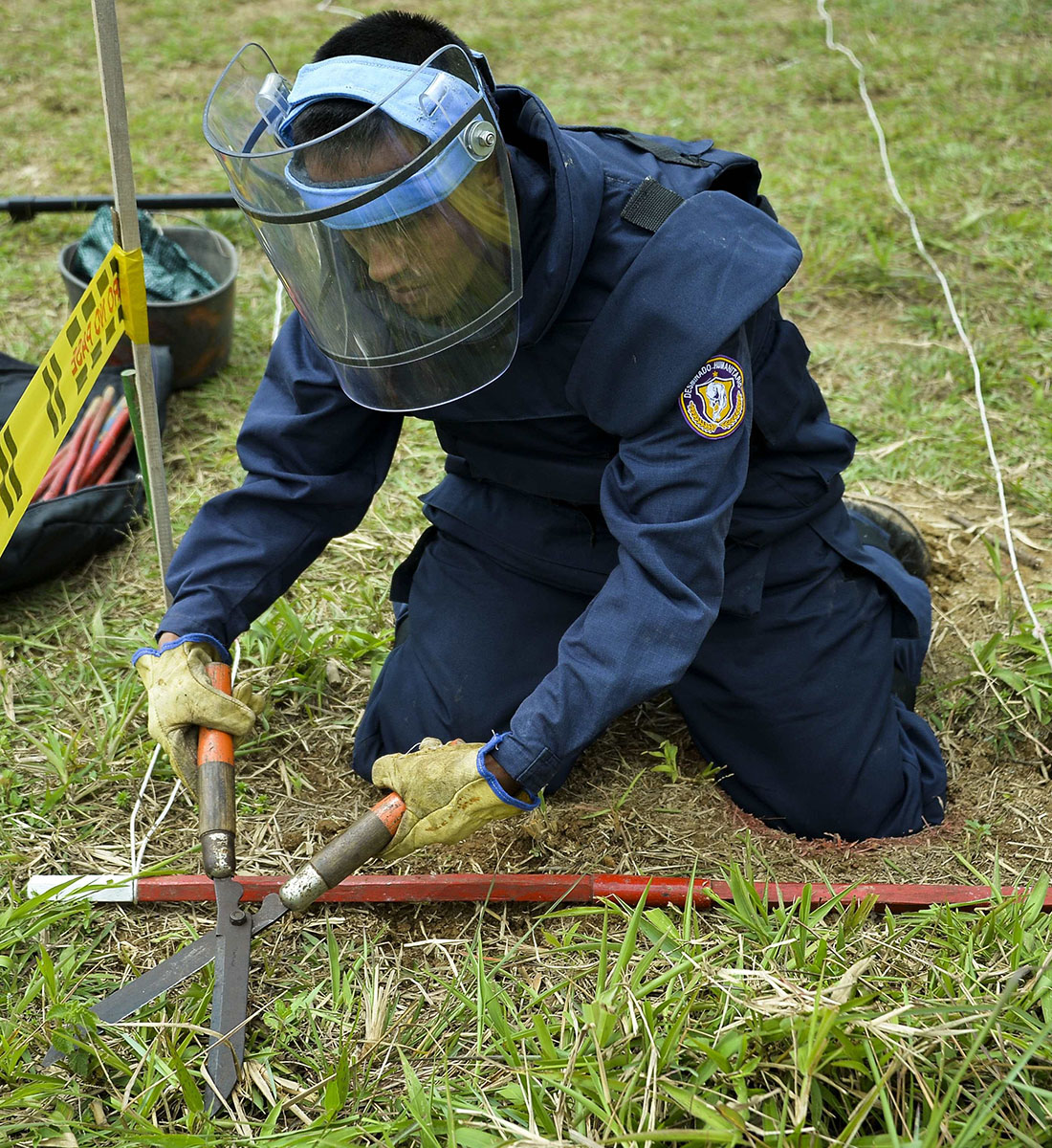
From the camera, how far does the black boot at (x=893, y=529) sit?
112 inches

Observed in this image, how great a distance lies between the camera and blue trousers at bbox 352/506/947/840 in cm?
231

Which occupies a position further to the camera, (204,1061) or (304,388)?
(304,388)

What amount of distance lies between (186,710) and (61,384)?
2.01ft

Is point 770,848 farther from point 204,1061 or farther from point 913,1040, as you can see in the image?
point 204,1061

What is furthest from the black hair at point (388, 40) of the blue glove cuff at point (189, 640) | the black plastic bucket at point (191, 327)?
the black plastic bucket at point (191, 327)

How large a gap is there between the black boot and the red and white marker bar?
3.47 feet

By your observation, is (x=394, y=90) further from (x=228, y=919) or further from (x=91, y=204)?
(x=91, y=204)

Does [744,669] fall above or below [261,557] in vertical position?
below

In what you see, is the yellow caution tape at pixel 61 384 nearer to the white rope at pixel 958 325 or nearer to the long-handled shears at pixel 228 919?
the long-handled shears at pixel 228 919

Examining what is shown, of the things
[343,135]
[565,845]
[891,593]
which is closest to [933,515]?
[891,593]

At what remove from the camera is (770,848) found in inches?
86.9

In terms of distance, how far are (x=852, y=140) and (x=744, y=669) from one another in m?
3.70

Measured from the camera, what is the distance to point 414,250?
1.67 m

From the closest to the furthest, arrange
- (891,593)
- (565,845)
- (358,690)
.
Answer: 1. (565,845)
2. (891,593)
3. (358,690)
